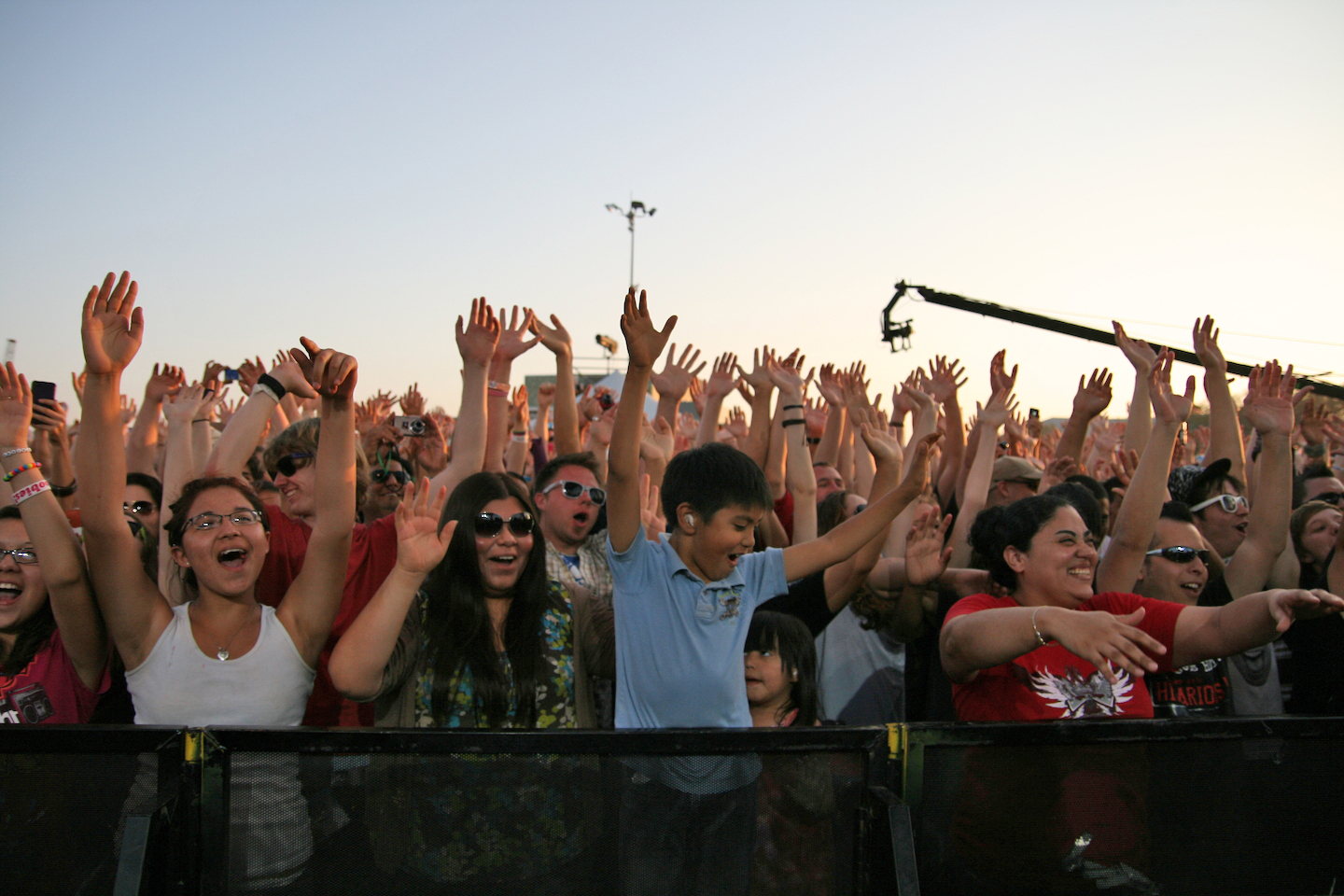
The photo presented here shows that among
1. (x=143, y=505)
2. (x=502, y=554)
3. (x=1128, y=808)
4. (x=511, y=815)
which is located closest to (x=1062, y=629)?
(x=1128, y=808)

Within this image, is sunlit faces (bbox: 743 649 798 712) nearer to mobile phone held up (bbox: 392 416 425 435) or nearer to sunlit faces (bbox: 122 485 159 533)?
sunlit faces (bbox: 122 485 159 533)

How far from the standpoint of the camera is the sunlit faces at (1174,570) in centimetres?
346

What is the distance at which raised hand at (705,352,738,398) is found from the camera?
6736mm

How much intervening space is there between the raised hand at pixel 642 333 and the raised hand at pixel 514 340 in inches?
100.0

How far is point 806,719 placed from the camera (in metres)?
2.94

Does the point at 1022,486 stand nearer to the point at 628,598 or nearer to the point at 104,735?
the point at 628,598

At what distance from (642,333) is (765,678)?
4.16 feet

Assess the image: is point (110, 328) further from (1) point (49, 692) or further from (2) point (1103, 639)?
(2) point (1103, 639)

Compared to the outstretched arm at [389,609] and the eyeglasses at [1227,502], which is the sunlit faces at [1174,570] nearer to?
the eyeglasses at [1227,502]

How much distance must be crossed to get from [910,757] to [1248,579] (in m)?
2.70

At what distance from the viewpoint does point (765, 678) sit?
9.58ft

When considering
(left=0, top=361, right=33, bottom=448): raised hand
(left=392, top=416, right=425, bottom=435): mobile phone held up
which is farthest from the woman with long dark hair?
(left=392, top=416, right=425, bottom=435): mobile phone held up

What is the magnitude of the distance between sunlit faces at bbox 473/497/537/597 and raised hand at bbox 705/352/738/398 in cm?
406

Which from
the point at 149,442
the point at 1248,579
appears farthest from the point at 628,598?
the point at 149,442
